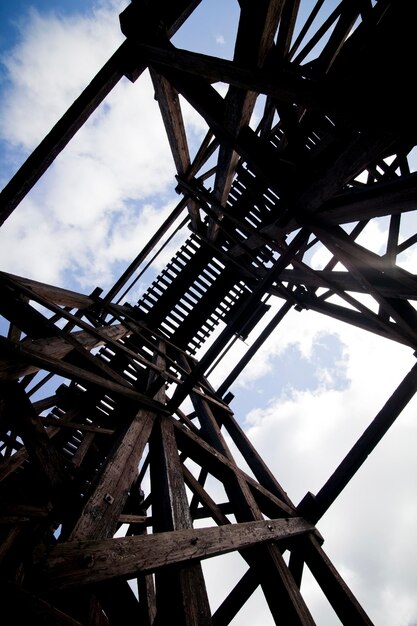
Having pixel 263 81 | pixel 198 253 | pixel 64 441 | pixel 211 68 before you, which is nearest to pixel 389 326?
pixel 263 81

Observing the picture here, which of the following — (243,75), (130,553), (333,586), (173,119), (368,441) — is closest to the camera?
(130,553)

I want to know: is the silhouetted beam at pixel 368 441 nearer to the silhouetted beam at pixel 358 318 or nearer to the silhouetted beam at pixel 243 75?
the silhouetted beam at pixel 358 318

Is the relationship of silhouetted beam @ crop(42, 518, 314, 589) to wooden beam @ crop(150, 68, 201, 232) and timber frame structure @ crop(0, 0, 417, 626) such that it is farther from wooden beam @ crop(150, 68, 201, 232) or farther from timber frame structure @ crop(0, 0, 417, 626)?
wooden beam @ crop(150, 68, 201, 232)

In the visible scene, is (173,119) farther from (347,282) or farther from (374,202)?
(347,282)

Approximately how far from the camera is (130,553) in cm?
142

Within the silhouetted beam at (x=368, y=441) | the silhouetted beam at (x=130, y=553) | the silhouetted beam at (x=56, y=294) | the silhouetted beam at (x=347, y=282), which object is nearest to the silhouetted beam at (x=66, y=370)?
the silhouetted beam at (x=56, y=294)

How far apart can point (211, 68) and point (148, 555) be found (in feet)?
9.41

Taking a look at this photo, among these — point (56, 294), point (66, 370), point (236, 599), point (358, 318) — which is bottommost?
point (236, 599)

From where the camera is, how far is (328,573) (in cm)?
259

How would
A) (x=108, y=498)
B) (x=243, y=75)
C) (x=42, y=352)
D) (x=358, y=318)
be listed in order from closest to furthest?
1. (x=108, y=498)
2. (x=243, y=75)
3. (x=42, y=352)
4. (x=358, y=318)

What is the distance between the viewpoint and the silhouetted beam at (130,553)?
1.25m

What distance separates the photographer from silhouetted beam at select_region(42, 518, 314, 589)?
49.4 inches

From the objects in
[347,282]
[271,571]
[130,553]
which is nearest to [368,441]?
[271,571]

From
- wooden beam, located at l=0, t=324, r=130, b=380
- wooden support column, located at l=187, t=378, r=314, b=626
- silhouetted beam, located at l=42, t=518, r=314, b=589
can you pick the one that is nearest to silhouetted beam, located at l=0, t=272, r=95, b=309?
wooden beam, located at l=0, t=324, r=130, b=380
